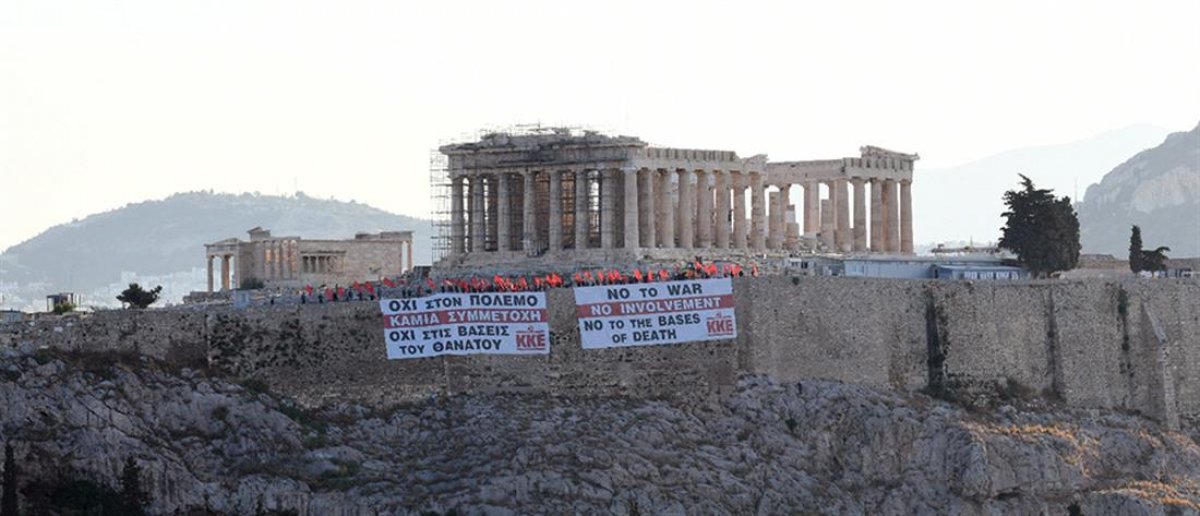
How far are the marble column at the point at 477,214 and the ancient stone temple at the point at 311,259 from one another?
10.9 meters

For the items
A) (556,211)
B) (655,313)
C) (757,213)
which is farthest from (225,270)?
(655,313)

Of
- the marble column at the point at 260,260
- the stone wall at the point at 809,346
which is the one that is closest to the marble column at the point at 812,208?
the stone wall at the point at 809,346

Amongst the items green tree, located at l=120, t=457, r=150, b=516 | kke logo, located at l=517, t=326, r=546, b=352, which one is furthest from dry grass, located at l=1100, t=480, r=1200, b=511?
green tree, located at l=120, t=457, r=150, b=516

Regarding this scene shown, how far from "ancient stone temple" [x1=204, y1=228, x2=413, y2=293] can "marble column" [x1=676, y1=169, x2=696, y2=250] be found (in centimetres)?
1752

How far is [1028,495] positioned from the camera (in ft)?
365

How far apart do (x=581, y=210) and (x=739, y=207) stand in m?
9.26

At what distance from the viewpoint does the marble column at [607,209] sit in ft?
405

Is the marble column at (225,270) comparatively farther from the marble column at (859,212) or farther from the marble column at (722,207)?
the marble column at (859,212)

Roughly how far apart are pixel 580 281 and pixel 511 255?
13640 mm

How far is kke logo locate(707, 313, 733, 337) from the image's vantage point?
110m

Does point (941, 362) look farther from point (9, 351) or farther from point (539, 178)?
point (9, 351)

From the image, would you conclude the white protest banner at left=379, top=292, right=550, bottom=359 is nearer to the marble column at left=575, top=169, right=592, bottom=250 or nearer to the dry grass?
the marble column at left=575, top=169, right=592, bottom=250

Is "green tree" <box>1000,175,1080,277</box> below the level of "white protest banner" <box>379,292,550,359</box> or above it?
above

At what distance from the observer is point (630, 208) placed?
404 ft
